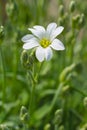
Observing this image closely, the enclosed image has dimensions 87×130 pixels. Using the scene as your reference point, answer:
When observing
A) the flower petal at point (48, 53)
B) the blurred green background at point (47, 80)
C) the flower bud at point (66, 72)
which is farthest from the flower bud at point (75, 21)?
the flower petal at point (48, 53)

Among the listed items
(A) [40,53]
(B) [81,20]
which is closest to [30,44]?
(A) [40,53]

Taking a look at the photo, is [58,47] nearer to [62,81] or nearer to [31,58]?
[31,58]

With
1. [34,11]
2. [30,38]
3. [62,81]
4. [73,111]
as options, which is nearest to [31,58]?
[30,38]

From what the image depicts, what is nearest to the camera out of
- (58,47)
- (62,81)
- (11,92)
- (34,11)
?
(58,47)

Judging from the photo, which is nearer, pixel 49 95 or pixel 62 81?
pixel 62 81

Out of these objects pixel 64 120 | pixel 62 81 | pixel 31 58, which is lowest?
pixel 64 120

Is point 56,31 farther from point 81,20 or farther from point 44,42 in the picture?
point 81,20

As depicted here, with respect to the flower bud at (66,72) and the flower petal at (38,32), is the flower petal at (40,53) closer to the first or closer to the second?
the flower petal at (38,32)
